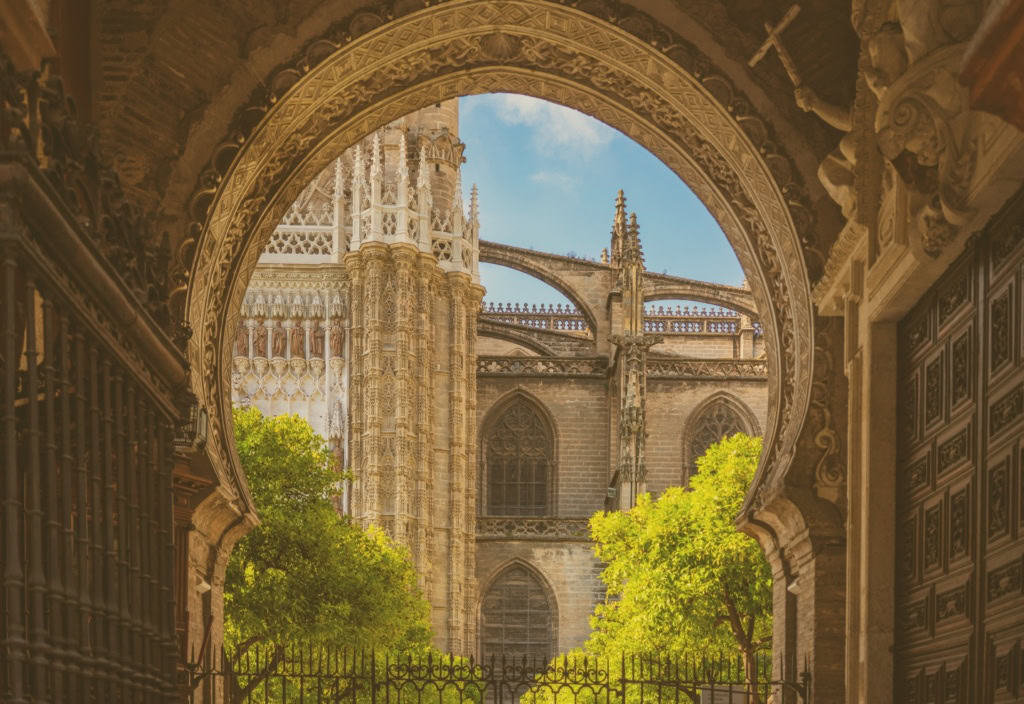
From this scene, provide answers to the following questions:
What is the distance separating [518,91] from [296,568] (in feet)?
53.0

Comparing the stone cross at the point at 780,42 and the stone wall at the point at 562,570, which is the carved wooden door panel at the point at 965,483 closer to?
the stone cross at the point at 780,42

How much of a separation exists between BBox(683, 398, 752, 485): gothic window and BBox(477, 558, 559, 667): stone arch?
20.4 feet

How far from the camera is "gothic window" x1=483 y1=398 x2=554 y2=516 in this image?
2138 inches

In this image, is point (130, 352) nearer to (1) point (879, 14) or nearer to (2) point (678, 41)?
(1) point (879, 14)

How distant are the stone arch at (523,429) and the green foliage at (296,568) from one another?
20.9m

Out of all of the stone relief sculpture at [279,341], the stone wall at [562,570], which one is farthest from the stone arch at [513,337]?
the stone relief sculpture at [279,341]

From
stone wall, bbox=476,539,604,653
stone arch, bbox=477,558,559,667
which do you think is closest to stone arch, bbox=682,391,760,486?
stone wall, bbox=476,539,604,653

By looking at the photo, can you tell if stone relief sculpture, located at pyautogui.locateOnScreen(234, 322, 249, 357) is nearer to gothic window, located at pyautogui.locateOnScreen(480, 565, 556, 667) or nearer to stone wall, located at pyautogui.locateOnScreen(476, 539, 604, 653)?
stone wall, located at pyautogui.locateOnScreen(476, 539, 604, 653)

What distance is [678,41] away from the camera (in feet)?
41.1

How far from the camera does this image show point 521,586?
5088 cm

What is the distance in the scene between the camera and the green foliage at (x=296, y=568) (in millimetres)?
Answer: 27812

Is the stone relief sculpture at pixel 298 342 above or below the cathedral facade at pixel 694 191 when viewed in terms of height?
above

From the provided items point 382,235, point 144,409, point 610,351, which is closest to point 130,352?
point 144,409

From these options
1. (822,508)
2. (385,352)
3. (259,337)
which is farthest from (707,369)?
(822,508)
